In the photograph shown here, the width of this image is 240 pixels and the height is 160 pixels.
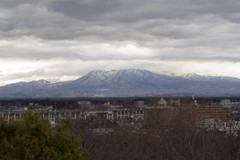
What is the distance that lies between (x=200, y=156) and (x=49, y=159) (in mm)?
8947

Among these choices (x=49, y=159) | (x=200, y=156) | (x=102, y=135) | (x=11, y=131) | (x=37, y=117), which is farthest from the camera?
(x=102, y=135)

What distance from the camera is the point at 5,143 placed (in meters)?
13.9

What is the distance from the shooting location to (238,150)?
63.5ft

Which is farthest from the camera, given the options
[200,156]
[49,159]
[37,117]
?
[200,156]

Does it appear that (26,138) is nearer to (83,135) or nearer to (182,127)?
(83,135)

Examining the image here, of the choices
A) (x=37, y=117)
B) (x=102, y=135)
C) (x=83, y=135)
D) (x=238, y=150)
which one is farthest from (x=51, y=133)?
(x=102, y=135)

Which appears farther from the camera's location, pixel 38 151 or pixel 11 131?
pixel 11 131

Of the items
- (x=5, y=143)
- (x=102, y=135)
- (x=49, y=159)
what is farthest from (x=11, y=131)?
(x=102, y=135)

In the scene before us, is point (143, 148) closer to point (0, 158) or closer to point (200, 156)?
point (200, 156)

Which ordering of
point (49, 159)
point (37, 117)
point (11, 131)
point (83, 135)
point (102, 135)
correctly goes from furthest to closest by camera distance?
point (102, 135), point (83, 135), point (11, 131), point (37, 117), point (49, 159)

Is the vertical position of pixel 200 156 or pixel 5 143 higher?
pixel 5 143

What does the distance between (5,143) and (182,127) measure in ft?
56.4

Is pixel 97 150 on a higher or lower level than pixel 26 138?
lower

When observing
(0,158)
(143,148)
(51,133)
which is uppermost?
(51,133)
